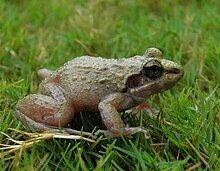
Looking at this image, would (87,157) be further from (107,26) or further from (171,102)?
(107,26)

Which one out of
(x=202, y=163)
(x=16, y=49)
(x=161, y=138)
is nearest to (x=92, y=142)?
(x=161, y=138)

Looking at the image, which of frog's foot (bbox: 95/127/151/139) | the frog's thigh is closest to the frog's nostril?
the frog's thigh

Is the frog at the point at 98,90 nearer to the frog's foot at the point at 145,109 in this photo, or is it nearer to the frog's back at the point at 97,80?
the frog's back at the point at 97,80

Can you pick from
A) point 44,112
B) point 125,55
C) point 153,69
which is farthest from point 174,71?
point 125,55

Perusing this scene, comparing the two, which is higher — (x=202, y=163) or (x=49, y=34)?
(x=49, y=34)

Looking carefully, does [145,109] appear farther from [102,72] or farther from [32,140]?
[32,140]

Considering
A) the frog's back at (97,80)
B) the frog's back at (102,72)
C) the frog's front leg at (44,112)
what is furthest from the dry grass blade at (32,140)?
the frog's back at (102,72)

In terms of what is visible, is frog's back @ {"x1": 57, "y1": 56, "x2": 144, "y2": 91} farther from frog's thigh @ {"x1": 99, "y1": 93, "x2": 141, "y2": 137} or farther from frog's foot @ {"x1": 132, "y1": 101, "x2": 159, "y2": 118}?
frog's foot @ {"x1": 132, "y1": 101, "x2": 159, "y2": 118}

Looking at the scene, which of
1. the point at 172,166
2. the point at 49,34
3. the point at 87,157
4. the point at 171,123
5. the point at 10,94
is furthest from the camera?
the point at 49,34
